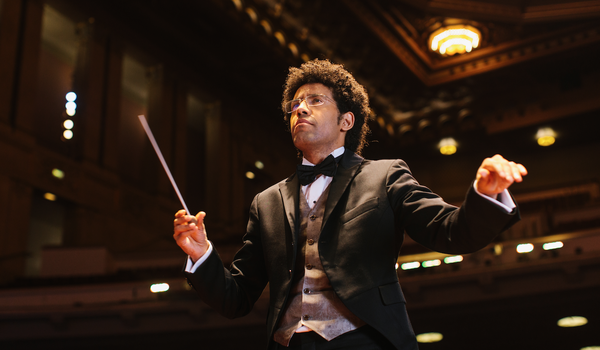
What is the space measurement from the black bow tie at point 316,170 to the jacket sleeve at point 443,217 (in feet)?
0.64

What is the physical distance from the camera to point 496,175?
129cm

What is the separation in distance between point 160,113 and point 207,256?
11.1 meters

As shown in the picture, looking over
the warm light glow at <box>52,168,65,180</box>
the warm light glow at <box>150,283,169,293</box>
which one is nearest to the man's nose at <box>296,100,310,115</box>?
the warm light glow at <box>150,283,169,293</box>

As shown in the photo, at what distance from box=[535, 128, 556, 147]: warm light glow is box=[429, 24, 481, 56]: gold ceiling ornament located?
3288mm

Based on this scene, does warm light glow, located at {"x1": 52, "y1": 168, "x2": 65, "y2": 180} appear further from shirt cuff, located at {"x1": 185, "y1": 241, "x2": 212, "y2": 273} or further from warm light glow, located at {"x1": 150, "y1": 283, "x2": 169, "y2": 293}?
shirt cuff, located at {"x1": 185, "y1": 241, "x2": 212, "y2": 273}

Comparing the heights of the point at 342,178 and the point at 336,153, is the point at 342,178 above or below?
below

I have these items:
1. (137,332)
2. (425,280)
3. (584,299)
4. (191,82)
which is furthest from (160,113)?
(584,299)

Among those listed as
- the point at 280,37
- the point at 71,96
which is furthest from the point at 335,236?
the point at 280,37

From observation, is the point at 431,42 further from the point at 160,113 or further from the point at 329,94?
the point at 329,94

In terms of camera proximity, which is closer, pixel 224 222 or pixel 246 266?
pixel 246 266

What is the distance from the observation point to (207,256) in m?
1.63

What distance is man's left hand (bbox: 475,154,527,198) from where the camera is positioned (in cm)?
125

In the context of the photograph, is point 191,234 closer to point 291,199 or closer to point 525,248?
point 291,199

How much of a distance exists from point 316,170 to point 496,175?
0.63 m
